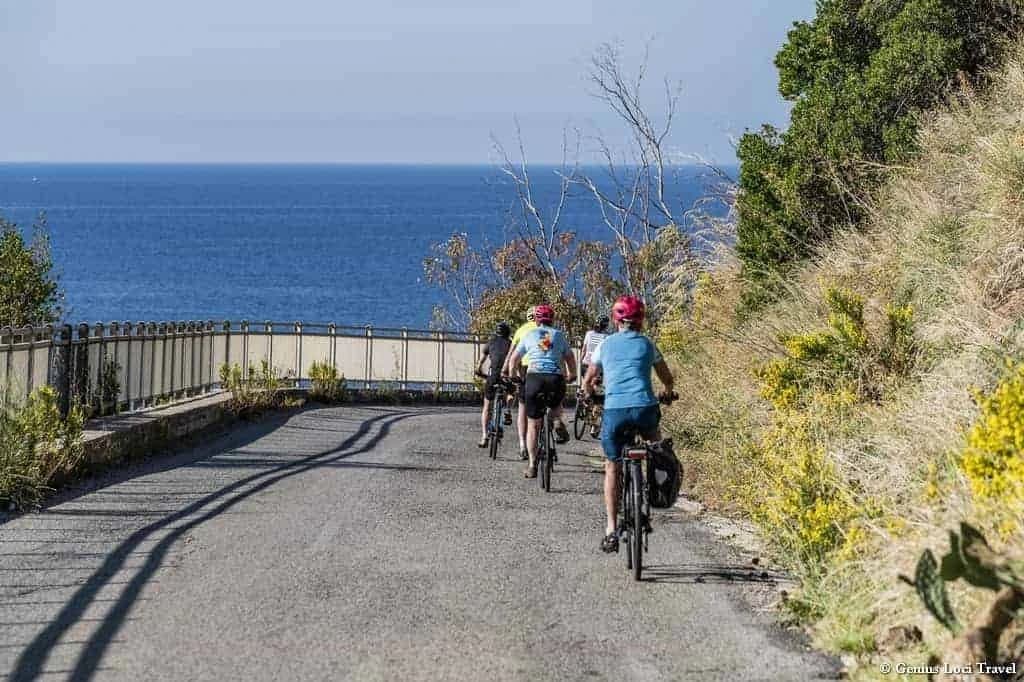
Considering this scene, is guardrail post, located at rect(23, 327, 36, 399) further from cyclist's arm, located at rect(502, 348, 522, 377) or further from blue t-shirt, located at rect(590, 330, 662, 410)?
blue t-shirt, located at rect(590, 330, 662, 410)

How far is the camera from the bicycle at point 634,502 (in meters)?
9.48

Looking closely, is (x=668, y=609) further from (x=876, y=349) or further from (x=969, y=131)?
(x=969, y=131)

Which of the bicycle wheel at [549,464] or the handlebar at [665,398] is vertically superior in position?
the handlebar at [665,398]

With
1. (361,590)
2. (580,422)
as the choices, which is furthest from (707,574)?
(580,422)

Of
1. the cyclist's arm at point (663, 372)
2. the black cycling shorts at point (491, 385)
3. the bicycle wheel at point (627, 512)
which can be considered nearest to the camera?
the bicycle wheel at point (627, 512)

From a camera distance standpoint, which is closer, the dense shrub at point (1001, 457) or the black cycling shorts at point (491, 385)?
the dense shrub at point (1001, 457)

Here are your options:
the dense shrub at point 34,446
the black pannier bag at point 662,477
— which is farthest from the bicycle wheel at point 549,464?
the dense shrub at point 34,446

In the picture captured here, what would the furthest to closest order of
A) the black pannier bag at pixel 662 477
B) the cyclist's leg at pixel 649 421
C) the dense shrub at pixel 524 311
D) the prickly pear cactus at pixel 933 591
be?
the dense shrub at pixel 524 311 < the cyclist's leg at pixel 649 421 < the black pannier bag at pixel 662 477 < the prickly pear cactus at pixel 933 591

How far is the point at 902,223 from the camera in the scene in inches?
629

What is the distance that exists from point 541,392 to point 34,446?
4.85 meters

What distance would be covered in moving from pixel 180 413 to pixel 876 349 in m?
9.69

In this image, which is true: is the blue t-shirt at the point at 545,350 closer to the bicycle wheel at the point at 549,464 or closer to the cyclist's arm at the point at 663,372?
the bicycle wheel at the point at 549,464

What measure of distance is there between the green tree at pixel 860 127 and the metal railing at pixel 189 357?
8.39 metres

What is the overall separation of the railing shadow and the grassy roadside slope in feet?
12.5
